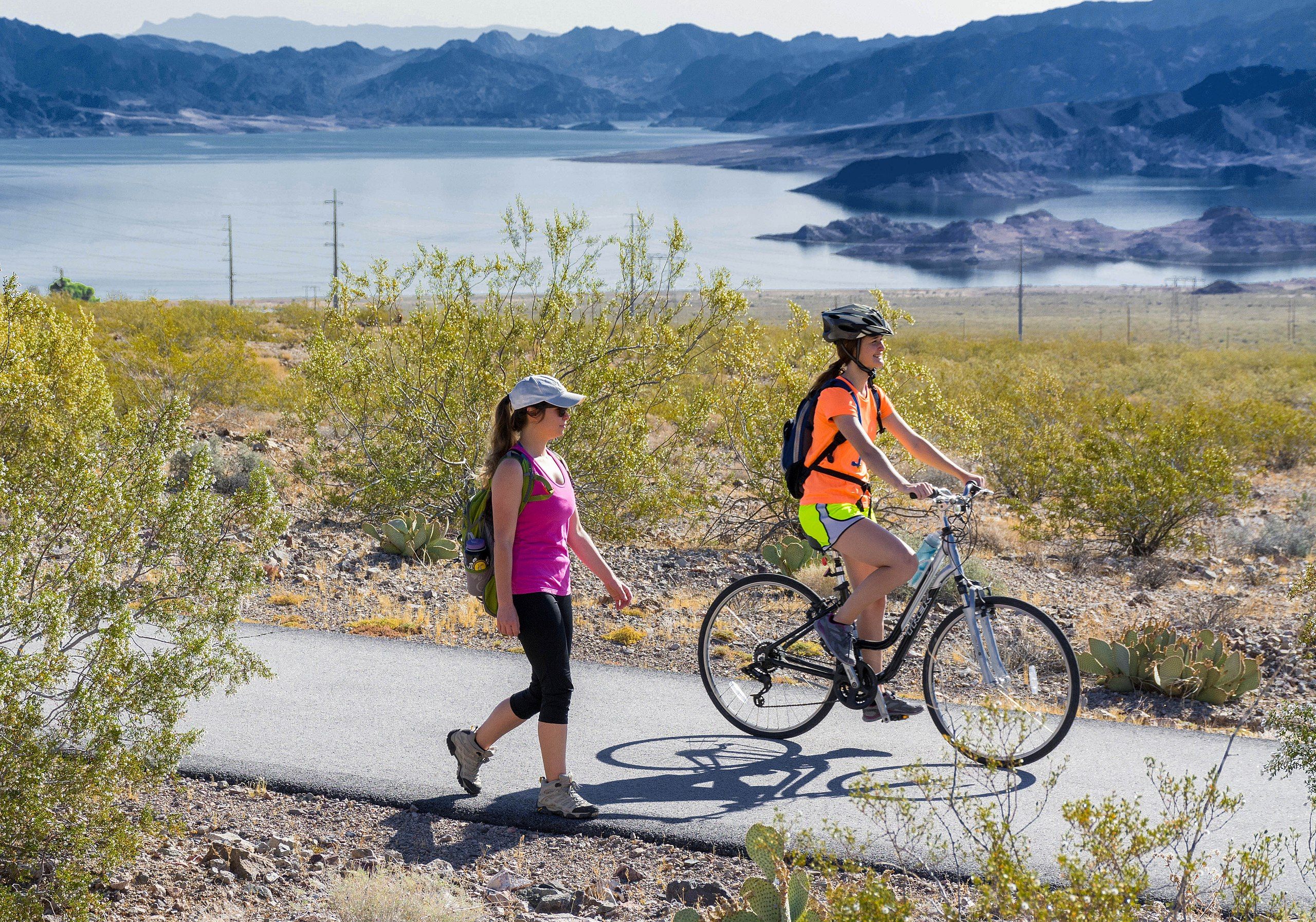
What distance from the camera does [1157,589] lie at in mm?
10156

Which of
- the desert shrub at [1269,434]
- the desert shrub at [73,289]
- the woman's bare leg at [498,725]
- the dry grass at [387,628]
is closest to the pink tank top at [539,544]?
the woman's bare leg at [498,725]

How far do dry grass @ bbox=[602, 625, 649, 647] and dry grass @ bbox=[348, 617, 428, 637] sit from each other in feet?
3.91

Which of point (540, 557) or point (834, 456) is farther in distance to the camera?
point (834, 456)

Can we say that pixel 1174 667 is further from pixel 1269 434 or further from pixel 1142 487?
Answer: pixel 1269 434

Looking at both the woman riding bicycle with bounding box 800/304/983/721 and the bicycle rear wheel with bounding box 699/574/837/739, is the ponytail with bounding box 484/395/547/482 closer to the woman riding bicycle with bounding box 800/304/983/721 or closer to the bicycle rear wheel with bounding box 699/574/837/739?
the woman riding bicycle with bounding box 800/304/983/721

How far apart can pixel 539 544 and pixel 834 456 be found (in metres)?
1.35

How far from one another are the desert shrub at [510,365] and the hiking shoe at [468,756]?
5.11 meters

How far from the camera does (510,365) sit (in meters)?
9.97

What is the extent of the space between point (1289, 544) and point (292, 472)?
1105 cm

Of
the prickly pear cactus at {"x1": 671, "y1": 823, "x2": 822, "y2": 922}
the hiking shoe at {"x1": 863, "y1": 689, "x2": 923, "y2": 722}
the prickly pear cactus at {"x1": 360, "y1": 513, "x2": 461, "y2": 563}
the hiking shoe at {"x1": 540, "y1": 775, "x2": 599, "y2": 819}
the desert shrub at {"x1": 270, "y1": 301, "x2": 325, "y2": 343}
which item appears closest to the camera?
the prickly pear cactus at {"x1": 671, "y1": 823, "x2": 822, "y2": 922}

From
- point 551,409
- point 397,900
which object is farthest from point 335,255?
point 397,900

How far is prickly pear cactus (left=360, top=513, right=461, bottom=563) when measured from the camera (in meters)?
9.21

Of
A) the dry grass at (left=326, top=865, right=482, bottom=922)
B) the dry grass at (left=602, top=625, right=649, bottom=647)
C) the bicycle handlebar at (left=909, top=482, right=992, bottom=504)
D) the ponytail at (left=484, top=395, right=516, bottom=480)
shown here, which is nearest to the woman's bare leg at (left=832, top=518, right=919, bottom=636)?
the bicycle handlebar at (left=909, top=482, right=992, bottom=504)

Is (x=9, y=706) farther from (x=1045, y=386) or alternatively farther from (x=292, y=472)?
(x=1045, y=386)
